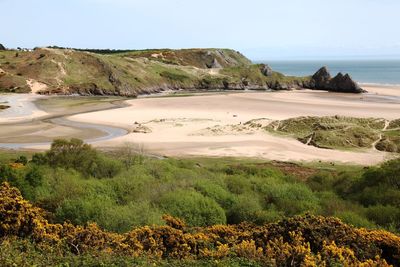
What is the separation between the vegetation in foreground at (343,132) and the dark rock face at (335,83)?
5365 cm

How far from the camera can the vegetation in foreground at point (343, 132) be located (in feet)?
151

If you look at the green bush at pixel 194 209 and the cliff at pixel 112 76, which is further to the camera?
the cliff at pixel 112 76

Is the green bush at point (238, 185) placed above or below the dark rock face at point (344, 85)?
below

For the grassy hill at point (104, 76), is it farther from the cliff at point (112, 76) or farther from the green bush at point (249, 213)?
the green bush at point (249, 213)

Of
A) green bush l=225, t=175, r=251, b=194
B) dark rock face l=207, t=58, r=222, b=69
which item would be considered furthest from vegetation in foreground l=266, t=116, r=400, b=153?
dark rock face l=207, t=58, r=222, b=69

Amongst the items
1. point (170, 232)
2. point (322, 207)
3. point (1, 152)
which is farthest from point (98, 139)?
point (170, 232)

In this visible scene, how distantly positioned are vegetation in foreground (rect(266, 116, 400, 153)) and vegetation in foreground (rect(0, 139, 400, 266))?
21672mm

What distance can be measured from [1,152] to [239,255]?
3418 cm

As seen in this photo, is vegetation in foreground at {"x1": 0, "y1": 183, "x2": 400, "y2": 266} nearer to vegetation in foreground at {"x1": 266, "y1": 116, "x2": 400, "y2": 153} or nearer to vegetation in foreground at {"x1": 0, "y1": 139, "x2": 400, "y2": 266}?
vegetation in foreground at {"x1": 0, "y1": 139, "x2": 400, "y2": 266}

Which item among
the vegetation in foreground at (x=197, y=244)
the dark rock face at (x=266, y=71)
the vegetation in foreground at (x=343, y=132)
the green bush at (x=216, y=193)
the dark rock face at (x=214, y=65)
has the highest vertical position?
the dark rock face at (x=214, y=65)

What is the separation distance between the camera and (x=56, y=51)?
11662 centimetres

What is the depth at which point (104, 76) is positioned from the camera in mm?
107625

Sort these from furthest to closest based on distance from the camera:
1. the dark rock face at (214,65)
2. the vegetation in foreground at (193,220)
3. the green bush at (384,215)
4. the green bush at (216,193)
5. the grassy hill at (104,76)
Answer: the dark rock face at (214,65)
the grassy hill at (104,76)
the green bush at (216,193)
the green bush at (384,215)
the vegetation in foreground at (193,220)

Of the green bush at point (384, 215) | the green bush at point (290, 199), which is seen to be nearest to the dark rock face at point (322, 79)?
the green bush at point (290, 199)
